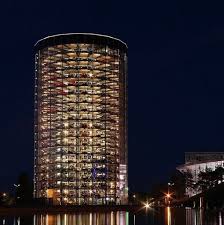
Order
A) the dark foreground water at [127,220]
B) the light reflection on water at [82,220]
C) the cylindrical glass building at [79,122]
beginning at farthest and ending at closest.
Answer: the cylindrical glass building at [79,122] < the light reflection on water at [82,220] < the dark foreground water at [127,220]

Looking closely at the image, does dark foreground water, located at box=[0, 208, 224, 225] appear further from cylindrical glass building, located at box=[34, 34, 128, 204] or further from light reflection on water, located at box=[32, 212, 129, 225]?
cylindrical glass building, located at box=[34, 34, 128, 204]

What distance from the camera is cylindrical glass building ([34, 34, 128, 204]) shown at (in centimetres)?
16000

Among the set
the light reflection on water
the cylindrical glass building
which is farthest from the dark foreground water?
the cylindrical glass building

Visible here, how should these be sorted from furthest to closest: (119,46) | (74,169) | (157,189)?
(157,189) → (119,46) → (74,169)

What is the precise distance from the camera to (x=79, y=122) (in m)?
160

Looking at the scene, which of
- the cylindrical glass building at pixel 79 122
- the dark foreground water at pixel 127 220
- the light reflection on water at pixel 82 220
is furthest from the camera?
the cylindrical glass building at pixel 79 122

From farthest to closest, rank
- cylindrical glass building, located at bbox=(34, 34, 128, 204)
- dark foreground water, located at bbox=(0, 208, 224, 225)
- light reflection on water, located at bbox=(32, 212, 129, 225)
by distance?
1. cylindrical glass building, located at bbox=(34, 34, 128, 204)
2. light reflection on water, located at bbox=(32, 212, 129, 225)
3. dark foreground water, located at bbox=(0, 208, 224, 225)

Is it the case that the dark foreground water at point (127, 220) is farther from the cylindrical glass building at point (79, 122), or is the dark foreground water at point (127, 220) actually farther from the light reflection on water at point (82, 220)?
the cylindrical glass building at point (79, 122)

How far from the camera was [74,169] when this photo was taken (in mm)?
159500

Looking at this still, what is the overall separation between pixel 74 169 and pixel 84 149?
554 centimetres

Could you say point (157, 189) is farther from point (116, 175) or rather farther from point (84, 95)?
point (84, 95)

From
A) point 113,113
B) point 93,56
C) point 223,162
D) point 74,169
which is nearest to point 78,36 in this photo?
point 93,56

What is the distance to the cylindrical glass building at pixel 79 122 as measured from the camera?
525 feet

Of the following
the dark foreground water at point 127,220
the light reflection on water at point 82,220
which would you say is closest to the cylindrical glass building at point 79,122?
the light reflection on water at point 82,220
